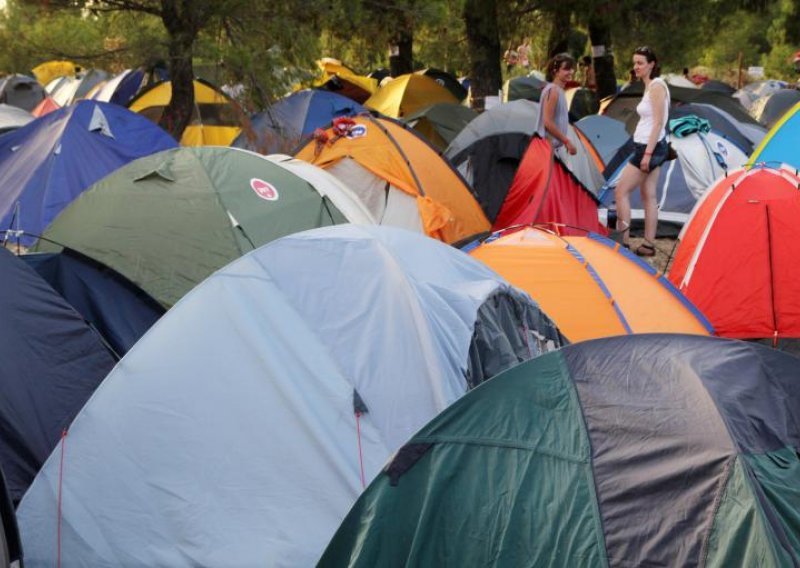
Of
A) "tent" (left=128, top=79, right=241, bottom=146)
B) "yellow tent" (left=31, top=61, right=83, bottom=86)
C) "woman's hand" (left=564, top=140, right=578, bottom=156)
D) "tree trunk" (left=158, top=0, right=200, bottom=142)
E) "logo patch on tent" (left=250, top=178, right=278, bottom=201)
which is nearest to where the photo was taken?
"logo patch on tent" (left=250, top=178, right=278, bottom=201)

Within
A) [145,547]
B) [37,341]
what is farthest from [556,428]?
[37,341]

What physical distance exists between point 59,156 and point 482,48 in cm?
951

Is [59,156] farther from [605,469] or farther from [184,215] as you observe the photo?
[605,469]

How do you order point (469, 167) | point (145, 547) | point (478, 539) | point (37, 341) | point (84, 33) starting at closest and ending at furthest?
point (478, 539), point (145, 547), point (37, 341), point (469, 167), point (84, 33)

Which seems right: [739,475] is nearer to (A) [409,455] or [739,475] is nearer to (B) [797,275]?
(A) [409,455]

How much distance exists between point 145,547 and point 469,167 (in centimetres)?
646

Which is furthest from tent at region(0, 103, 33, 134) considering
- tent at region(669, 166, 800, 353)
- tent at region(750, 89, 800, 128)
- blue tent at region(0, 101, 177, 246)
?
tent at region(750, 89, 800, 128)

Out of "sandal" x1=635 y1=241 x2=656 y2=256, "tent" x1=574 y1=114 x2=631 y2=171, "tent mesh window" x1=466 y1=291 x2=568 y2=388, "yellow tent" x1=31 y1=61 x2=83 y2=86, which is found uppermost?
"yellow tent" x1=31 y1=61 x2=83 y2=86

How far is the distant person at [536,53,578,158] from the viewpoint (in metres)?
9.18

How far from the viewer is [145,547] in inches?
165

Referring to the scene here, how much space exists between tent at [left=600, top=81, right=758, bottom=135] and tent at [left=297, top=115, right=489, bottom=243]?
7.82 m

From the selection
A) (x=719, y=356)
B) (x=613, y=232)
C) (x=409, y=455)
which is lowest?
(x=613, y=232)

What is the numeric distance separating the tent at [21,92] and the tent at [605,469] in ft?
65.7

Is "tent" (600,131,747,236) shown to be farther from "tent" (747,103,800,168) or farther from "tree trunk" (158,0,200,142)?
"tree trunk" (158,0,200,142)
